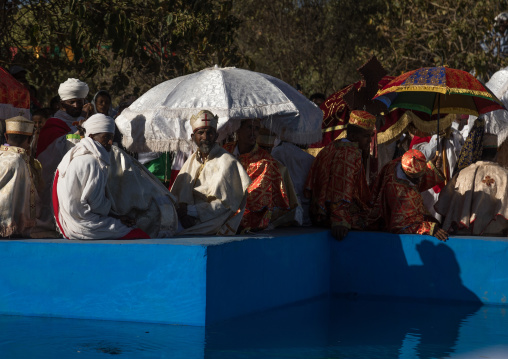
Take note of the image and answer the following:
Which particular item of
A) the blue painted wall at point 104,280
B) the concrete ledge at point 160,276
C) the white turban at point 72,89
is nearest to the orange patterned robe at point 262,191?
the concrete ledge at point 160,276

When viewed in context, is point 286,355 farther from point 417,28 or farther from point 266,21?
point 266,21

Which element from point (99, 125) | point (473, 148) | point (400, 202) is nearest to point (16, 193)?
point (99, 125)

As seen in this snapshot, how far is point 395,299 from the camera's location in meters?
9.08

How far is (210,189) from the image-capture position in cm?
821

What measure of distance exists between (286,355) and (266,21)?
17218 millimetres

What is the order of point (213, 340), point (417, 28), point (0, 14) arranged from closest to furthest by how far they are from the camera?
point (213, 340) → point (0, 14) → point (417, 28)

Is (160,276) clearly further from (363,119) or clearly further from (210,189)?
(363,119)

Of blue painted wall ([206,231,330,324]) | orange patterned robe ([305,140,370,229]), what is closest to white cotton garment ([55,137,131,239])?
blue painted wall ([206,231,330,324])

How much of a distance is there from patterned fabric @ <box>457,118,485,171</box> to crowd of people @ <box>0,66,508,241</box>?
0.05ft

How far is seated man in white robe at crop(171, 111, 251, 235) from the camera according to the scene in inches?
320

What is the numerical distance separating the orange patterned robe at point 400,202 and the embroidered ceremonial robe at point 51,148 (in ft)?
10.5

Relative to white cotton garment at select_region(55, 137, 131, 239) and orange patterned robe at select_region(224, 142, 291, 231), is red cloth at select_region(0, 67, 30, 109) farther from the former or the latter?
orange patterned robe at select_region(224, 142, 291, 231)

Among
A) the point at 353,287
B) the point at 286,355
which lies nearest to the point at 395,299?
the point at 353,287

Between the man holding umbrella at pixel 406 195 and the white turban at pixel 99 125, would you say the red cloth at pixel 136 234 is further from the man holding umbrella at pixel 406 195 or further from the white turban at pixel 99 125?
the man holding umbrella at pixel 406 195
